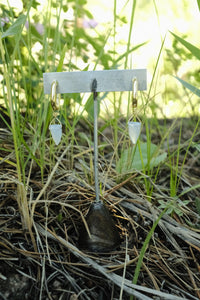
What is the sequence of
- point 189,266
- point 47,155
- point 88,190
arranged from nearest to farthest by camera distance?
point 189,266 → point 88,190 → point 47,155

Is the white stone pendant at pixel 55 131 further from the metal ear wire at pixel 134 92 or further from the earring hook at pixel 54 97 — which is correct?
the metal ear wire at pixel 134 92

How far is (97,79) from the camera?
0.75 m

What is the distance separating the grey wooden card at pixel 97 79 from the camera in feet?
2.43

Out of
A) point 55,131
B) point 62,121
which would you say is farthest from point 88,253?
point 62,121

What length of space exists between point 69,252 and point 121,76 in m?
0.43

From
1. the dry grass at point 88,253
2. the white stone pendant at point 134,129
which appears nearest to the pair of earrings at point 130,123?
the white stone pendant at point 134,129

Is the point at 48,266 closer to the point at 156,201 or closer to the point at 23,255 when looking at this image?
the point at 23,255

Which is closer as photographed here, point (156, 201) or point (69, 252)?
point (69, 252)

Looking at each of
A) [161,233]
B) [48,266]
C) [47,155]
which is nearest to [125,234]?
[161,233]

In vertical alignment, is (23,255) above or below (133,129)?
below

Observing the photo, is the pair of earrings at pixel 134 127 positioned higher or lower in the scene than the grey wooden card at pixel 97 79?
lower

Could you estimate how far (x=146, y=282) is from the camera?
74 cm

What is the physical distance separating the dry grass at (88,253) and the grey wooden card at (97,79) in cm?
24

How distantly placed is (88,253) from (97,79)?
0.41 m
